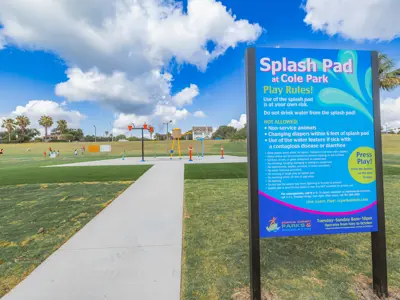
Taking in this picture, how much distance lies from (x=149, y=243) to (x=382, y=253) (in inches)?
112

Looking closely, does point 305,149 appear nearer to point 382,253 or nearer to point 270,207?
point 270,207

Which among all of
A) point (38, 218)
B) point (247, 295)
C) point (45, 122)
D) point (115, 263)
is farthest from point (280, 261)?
point (45, 122)

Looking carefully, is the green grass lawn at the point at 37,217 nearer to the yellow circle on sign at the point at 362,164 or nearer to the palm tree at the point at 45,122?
the yellow circle on sign at the point at 362,164

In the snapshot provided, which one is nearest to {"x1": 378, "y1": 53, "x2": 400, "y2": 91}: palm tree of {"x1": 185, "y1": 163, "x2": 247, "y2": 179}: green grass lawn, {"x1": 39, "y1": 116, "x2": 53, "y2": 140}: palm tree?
{"x1": 185, "y1": 163, "x2": 247, "y2": 179}: green grass lawn

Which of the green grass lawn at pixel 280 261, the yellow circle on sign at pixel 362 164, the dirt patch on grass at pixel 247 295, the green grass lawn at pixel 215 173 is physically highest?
the yellow circle on sign at pixel 362 164

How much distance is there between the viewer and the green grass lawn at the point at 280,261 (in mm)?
2189

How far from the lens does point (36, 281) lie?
232 centimetres

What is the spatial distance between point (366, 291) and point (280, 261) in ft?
2.87

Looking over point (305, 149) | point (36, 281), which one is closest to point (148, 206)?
point (36, 281)

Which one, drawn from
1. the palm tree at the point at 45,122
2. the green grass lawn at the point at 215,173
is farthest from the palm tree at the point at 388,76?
the palm tree at the point at 45,122

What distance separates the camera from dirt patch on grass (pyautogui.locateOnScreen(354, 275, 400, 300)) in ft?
6.82

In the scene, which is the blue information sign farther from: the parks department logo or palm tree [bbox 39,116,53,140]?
palm tree [bbox 39,116,53,140]

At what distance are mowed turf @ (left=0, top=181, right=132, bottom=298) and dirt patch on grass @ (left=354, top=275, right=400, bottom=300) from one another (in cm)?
363

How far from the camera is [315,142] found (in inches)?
84.0
